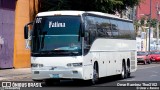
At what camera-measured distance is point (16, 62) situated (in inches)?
1467

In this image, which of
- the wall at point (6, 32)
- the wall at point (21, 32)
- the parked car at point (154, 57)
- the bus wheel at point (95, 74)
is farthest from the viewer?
the parked car at point (154, 57)

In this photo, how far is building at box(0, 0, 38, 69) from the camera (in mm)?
35375

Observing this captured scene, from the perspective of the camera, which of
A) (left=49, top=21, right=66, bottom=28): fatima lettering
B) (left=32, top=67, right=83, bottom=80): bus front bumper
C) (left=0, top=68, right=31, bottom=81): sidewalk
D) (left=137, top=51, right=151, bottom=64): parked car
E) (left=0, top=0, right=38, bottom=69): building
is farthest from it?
(left=137, top=51, right=151, bottom=64): parked car

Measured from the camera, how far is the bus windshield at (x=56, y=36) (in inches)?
825

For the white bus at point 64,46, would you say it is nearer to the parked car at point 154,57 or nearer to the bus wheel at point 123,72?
the bus wheel at point 123,72

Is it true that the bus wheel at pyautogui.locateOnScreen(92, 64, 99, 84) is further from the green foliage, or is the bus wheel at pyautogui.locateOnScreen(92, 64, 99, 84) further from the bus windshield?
the green foliage

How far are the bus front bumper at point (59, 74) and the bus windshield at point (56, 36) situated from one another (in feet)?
2.40

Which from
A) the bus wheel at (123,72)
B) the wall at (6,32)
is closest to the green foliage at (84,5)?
the wall at (6,32)

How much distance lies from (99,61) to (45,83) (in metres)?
2.81

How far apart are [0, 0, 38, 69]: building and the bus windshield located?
1407 centimetres

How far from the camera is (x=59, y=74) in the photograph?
20938 mm

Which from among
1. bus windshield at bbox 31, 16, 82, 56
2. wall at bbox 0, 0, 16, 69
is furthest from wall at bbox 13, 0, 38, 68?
bus windshield at bbox 31, 16, 82, 56

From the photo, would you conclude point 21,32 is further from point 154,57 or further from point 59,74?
point 154,57

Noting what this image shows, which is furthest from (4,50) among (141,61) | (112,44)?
(141,61)
